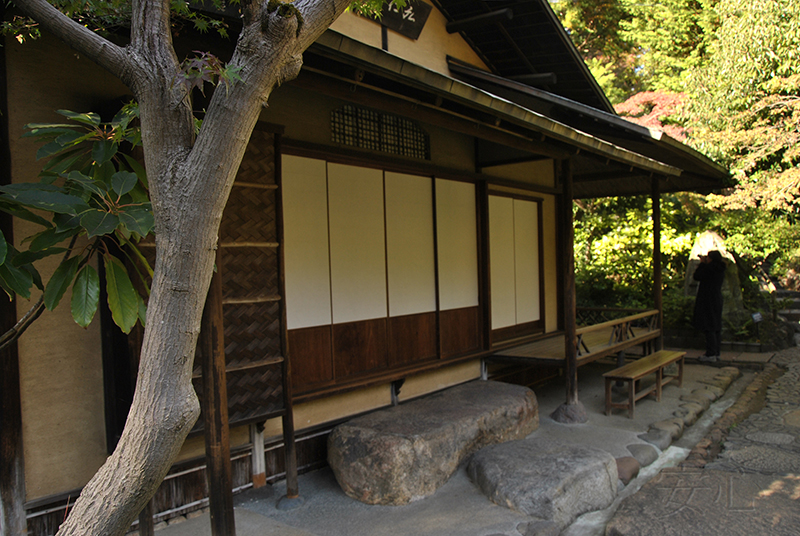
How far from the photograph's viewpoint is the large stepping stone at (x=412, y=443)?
4.30 m

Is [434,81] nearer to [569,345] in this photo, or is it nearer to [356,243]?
[356,243]

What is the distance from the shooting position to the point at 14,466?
331 cm

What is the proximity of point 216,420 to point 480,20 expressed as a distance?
5940 mm

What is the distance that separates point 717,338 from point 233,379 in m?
8.79

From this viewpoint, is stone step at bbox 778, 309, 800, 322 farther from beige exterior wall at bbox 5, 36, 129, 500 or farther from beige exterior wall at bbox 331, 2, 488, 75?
beige exterior wall at bbox 5, 36, 129, 500

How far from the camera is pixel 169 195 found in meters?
1.89

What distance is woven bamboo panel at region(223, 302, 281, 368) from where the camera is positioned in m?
3.99

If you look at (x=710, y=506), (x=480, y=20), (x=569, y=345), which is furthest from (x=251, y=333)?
(x=480, y=20)

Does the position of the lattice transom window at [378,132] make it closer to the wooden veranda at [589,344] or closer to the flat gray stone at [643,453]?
the wooden veranda at [589,344]

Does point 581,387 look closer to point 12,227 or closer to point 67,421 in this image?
point 67,421

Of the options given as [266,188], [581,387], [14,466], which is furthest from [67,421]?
[581,387]

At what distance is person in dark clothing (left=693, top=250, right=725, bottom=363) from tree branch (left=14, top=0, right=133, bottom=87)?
989 centimetres

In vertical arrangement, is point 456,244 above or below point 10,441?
above

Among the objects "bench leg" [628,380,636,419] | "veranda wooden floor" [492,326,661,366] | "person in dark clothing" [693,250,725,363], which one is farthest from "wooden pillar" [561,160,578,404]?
"person in dark clothing" [693,250,725,363]
